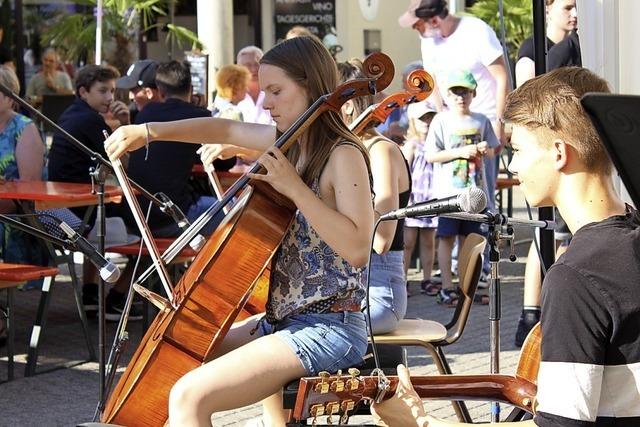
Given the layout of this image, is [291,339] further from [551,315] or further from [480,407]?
[480,407]

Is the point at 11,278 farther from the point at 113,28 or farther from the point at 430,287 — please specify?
the point at 113,28

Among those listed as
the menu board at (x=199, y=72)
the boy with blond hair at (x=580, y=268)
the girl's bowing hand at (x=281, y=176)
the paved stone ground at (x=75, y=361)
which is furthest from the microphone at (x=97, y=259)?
the menu board at (x=199, y=72)

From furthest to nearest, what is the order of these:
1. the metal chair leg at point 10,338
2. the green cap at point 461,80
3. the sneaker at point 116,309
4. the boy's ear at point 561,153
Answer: the green cap at point 461,80, the sneaker at point 116,309, the metal chair leg at point 10,338, the boy's ear at point 561,153

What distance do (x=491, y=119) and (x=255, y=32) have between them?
11.6 m

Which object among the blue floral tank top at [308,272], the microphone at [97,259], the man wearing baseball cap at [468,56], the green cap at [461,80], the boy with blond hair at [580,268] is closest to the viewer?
the boy with blond hair at [580,268]

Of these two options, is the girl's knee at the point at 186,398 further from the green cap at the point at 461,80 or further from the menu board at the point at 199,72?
the menu board at the point at 199,72

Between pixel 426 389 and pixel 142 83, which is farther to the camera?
pixel 142 83

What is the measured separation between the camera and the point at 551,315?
6.84 ft

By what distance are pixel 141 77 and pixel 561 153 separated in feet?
21.6

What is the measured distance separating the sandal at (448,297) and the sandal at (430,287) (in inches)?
8.1

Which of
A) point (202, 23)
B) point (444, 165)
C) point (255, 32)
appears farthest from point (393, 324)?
point (255, 32)

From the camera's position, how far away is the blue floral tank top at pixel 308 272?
10.5 feet

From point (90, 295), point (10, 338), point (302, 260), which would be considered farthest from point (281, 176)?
point (90, 295)

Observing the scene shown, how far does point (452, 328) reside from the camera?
172 inches
